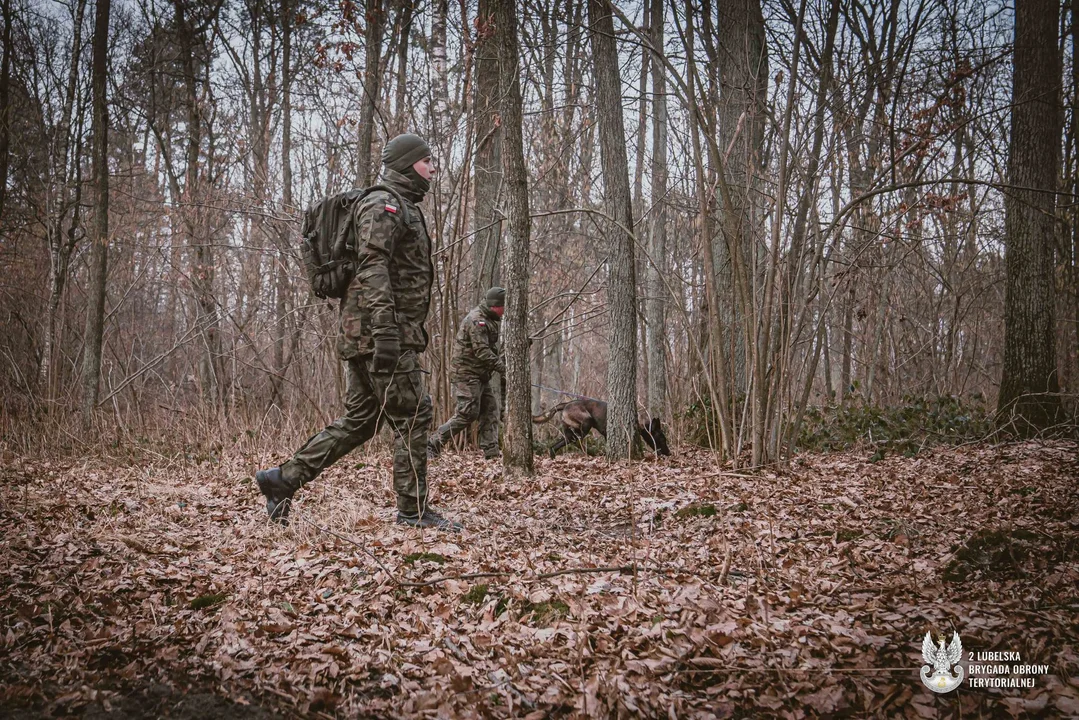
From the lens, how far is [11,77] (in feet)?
34.3

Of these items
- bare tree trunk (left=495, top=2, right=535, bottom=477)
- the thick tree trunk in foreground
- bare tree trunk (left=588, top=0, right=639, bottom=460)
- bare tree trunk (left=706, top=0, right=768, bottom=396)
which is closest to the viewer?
bare tree trunk (left=495, top=2, right=535, bottom=477)

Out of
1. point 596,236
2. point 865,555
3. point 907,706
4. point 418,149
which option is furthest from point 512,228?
point 596,236

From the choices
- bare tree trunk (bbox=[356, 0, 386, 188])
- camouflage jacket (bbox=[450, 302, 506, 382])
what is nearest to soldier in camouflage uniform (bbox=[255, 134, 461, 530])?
camouflage jacket (bbox=[450, 302, 506, 382])

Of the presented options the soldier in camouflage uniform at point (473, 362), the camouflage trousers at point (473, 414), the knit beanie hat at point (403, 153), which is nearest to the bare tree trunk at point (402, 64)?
the soldier in camouflage uniform at point (473, 362)

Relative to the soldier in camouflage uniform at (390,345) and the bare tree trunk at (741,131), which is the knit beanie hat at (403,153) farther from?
the bare tree trunk at (741,131)

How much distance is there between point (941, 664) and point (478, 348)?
224 inches

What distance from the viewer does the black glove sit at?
400 centimetres

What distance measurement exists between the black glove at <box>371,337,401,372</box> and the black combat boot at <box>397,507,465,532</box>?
3.16 ft

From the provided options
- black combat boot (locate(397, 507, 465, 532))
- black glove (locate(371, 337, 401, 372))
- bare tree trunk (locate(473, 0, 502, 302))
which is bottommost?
black combat boot (locate(397, 507, 465, 532))

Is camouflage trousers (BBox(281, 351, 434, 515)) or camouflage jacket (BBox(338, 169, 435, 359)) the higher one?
camouflage jacket (BBox(338, 169, 435, 359))

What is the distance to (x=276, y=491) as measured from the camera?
14.0 feet

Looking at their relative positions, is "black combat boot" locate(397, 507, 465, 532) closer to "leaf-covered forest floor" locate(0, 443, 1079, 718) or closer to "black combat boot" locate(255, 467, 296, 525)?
"leaf-covered forest floor" locate(0, 443, 1079, 718)

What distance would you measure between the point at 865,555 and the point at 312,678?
2.96m

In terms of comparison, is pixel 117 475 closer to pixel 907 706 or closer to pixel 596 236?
pixel 907 706
